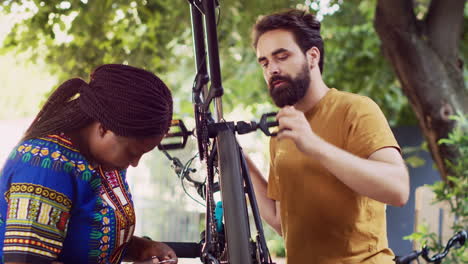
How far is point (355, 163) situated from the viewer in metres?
1.70

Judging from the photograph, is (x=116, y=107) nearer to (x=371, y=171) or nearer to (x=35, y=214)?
(x=35, y=214)

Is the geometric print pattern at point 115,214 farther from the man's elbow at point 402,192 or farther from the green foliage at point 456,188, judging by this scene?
the green foliage at point 456,188

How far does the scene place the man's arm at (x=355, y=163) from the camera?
1.59m

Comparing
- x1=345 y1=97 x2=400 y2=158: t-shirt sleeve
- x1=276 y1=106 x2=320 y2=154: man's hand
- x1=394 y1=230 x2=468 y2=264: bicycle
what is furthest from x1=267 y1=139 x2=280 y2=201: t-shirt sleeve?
x1=276 y1=106 x2=320 y2=154: man's hand

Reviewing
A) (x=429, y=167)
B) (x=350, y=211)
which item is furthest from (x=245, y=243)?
(x=429, y=167)

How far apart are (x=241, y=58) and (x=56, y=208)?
6522 mm

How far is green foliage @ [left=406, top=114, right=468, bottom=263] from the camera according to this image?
381 cm

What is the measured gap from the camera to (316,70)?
2.19 metres

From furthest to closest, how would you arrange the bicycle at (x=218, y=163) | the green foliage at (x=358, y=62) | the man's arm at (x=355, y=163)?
the green foliage at (x=358, y=62) → the man's arm at (x=355, y=163) → the bicycle at (x=218, y=163)

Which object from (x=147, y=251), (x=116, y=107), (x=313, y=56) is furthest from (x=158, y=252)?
(x=313, y=56)

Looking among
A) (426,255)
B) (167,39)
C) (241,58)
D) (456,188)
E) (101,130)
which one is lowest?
(426,255)

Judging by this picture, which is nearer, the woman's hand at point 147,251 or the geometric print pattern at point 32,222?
the geometric print pattern at point 32,222

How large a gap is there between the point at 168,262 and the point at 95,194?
1.19 ft

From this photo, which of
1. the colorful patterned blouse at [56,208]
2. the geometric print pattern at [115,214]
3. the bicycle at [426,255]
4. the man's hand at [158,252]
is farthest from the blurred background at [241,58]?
the bicycle at [426,255]
